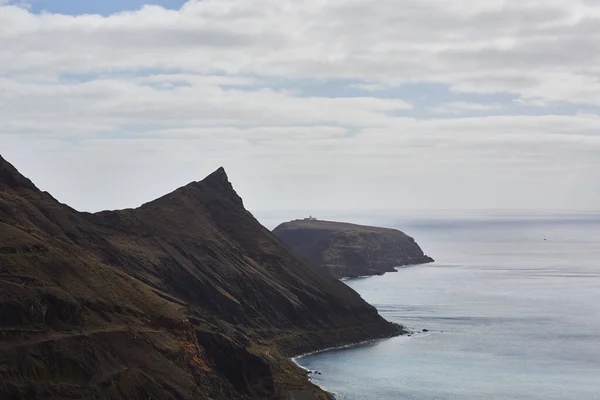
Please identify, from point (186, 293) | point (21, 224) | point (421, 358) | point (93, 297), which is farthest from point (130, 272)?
point (421, 358)

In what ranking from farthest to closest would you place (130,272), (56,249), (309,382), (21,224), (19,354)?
(130,272)
(309,382)
(21,224)
(56,249)
(19,354)

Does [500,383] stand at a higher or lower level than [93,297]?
lower

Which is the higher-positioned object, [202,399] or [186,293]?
[186,293]

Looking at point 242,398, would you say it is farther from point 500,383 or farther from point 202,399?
point 500,383

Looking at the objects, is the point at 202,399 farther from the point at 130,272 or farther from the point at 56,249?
the point at 130,272

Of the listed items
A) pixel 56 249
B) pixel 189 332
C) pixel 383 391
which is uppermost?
pixel 56 249

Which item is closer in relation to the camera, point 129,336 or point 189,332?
point 129,336

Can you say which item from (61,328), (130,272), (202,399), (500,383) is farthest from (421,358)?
(61,328)

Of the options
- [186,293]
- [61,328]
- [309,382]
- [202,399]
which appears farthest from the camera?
[186,293]

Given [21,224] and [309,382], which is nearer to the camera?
[21,224]
